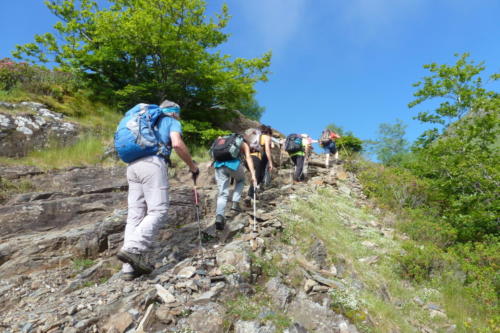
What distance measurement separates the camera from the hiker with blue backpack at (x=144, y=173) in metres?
3.63

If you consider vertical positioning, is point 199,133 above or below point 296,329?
above

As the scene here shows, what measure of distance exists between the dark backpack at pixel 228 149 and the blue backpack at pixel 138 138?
1.78m

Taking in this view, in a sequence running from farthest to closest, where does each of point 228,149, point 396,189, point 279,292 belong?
1. point 396,189
2. point 228,149
3. point 279,292

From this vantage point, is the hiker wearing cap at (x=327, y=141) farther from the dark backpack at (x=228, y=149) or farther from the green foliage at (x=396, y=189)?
the dark backpack at (x=228, y=149)

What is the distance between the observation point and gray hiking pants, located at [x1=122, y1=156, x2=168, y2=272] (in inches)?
142

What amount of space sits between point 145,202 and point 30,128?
8529 mm

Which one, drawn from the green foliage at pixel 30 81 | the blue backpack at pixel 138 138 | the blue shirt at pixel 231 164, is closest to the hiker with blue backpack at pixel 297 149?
the blue shirt at pixel 231 164

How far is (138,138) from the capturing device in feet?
12.1

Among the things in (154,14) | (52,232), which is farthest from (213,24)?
(52,232)

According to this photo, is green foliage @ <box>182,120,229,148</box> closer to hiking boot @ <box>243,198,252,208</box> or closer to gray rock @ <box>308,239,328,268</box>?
hiking boot @ <box>243,198,252,208</box>

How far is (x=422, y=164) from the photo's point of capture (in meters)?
13.4

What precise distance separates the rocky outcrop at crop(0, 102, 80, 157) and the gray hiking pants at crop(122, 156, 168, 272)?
7883 millimetres

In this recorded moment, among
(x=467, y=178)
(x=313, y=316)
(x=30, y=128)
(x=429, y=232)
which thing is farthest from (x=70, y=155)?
(x=467, y=178)

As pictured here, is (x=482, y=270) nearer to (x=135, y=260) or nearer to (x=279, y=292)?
(x=279, y=292)
